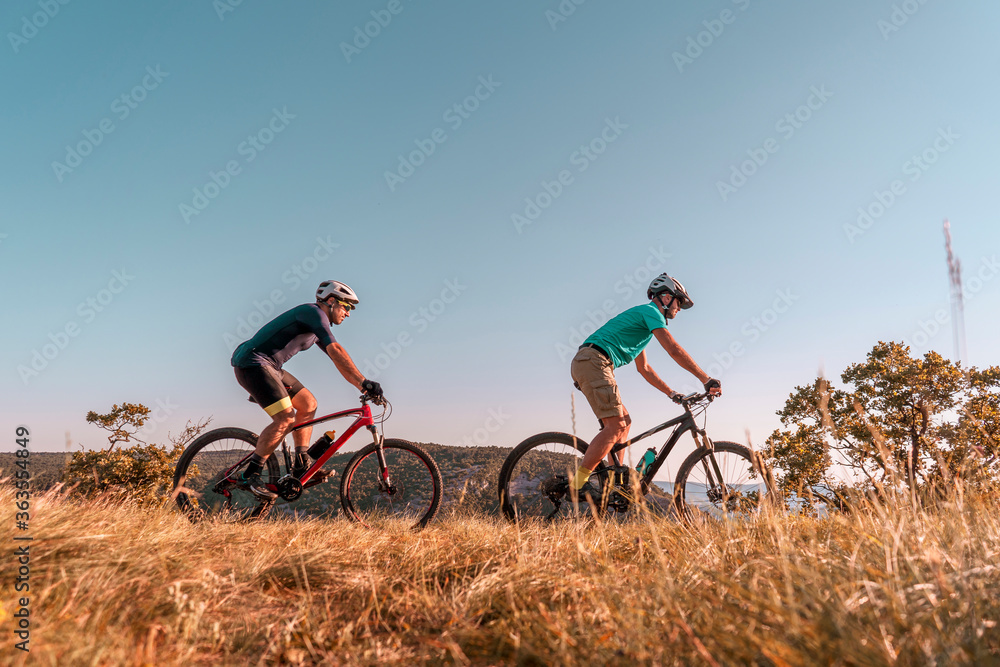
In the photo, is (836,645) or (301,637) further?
(301,637)

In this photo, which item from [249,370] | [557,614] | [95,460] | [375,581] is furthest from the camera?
[95,460]

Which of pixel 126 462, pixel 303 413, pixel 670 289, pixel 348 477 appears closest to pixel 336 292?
pixel 303 413

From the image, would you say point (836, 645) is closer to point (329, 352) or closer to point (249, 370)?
point (329, 352)

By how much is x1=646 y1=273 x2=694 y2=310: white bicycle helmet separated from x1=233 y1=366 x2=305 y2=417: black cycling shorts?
4.22 metres

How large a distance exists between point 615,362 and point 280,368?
3.61 m

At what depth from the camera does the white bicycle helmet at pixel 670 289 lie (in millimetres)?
5570

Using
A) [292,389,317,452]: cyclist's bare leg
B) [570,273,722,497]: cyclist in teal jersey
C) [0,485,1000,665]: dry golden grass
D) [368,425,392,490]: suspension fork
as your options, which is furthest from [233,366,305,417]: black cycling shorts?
[570,273,722,497]: cyclist in teal jersey

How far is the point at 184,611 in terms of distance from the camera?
2217 mm

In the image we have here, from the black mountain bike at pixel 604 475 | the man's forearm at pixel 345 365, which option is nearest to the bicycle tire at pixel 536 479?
the black mountain bike at pixel 604 475

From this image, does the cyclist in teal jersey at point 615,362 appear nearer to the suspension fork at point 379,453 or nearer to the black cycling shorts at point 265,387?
the suspension fork at point 379,453

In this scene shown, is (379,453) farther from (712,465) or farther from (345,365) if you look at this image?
(712,465)

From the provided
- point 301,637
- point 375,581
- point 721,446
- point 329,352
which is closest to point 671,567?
point 375,581

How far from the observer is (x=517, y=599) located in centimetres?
242

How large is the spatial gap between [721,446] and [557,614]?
403 cm
